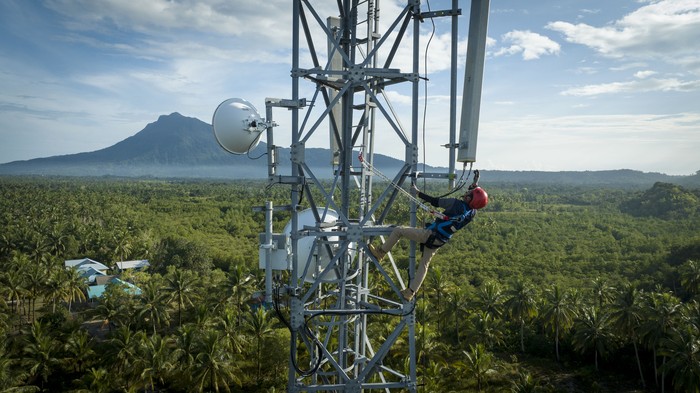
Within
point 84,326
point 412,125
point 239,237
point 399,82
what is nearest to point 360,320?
point 412,125

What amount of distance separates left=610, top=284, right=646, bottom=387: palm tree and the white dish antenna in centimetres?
2613

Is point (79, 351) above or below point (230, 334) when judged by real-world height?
below

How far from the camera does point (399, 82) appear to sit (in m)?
8.39

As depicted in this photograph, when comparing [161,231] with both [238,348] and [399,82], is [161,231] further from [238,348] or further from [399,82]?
[399,82]

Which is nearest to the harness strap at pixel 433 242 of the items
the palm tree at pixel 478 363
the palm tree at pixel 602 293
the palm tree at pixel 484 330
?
the palm tree at pixel 478 363

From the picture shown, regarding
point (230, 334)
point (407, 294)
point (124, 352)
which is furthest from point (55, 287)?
point (407, 294)

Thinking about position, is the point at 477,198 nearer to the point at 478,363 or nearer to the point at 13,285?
the point at 478,363

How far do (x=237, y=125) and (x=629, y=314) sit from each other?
26853mm

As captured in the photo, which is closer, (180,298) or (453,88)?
(453,88)

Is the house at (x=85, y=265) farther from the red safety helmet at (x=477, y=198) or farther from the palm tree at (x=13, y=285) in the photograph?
the red safety helmet at (x=477, y=198)

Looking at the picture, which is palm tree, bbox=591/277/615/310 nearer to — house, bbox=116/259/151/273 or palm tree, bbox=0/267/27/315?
palm tree, bbox=0/267/27/315

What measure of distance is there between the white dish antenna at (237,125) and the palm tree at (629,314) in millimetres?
26130

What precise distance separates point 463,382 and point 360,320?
1929 cm

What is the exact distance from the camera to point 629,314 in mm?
26422
